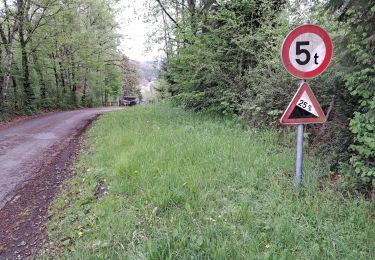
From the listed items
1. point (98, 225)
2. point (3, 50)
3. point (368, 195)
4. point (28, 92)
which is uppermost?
point (3, 50)

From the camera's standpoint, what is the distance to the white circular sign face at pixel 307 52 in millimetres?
3594

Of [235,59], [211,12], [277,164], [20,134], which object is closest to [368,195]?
[277,164]

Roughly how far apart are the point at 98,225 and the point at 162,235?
909 mm

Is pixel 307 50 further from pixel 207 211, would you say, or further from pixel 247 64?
pixel 247 64

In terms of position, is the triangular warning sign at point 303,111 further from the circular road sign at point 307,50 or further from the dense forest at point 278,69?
the dense forest at point 278,69

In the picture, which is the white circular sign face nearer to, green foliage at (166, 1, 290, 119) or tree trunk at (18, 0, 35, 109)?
green foliage at (166, 1, 290, 119)

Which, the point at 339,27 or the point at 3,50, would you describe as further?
the point at 3,50

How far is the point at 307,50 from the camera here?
3.63 m

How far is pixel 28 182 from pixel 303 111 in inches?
197

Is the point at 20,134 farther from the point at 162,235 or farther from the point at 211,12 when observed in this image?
the point at 162,235

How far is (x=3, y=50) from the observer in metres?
18.0

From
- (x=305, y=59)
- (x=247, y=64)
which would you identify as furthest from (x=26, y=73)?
(x=305, y=59)

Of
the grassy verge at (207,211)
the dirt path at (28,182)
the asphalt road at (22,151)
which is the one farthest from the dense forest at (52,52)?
the grassy verge at (207,211)

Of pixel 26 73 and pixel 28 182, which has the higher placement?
pixel 26 73
